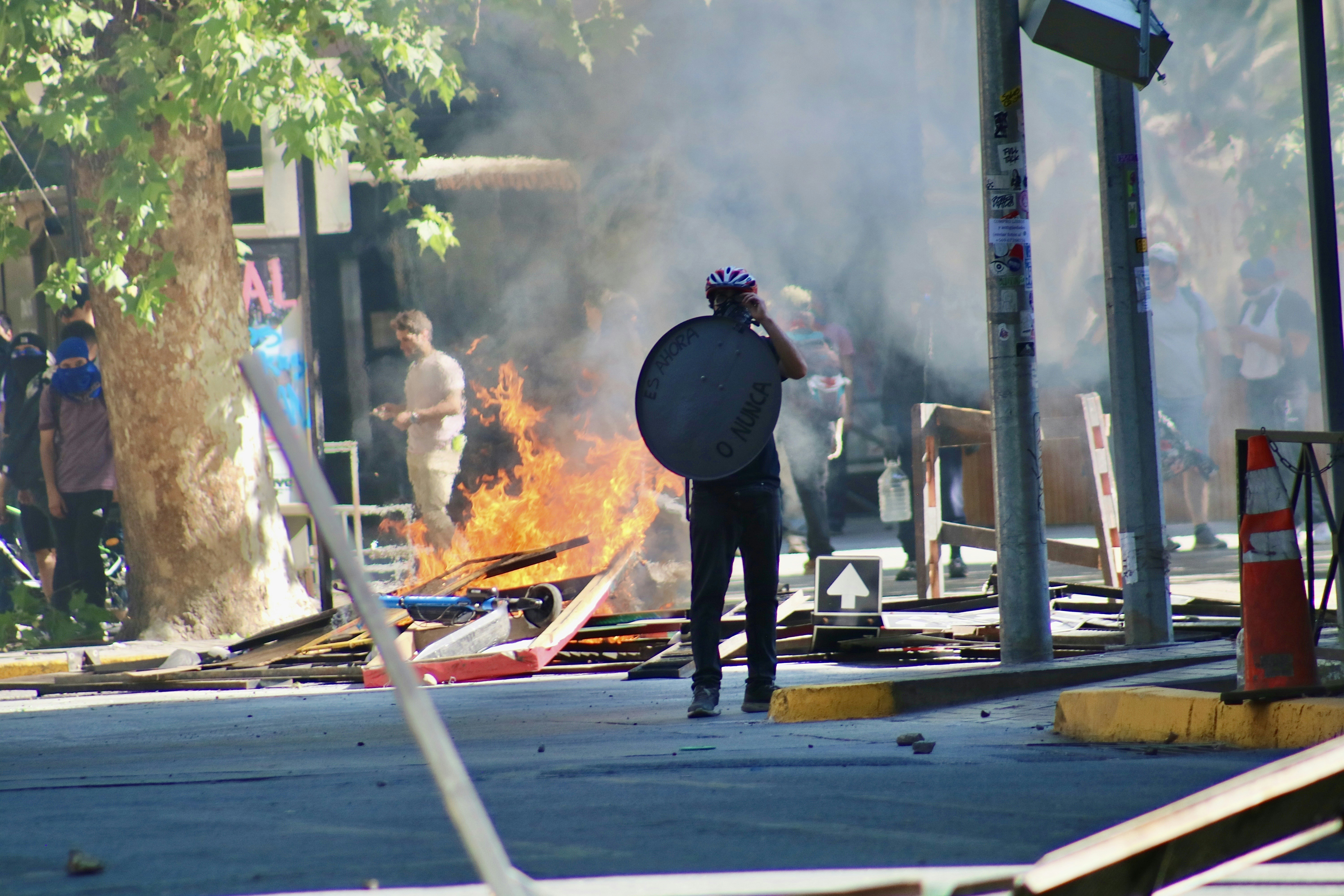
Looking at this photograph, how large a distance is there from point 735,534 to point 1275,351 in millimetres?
12387

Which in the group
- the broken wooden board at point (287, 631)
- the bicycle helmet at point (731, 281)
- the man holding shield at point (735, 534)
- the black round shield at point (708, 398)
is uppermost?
the bicycle helmet at point (731, 281)

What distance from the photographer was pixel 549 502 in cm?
1333

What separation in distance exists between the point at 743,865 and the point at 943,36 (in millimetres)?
14853

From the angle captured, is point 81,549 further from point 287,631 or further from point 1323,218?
point 1323,218

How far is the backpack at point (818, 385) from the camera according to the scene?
44.7 feet

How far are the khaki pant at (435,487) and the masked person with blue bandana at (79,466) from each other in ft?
9.28

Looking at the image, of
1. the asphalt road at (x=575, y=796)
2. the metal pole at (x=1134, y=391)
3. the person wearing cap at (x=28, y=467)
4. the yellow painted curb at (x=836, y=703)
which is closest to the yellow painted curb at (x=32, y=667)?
the asphalt road at (x=575, y=796)

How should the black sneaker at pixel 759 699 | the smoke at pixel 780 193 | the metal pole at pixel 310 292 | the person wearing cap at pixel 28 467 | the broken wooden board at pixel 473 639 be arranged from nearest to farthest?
the black sneaker at pixel 759 699 → the broken wooden board at pixel 473 639 → the person wearing cap at pixel 28 467 → the metal pole at pixel 310 292 → the smoke at pixel 780 193

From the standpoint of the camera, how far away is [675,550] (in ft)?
42.8

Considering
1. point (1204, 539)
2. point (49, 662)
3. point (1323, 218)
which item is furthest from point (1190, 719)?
point (1204, 539)

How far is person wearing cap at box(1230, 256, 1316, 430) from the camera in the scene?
1585 cm

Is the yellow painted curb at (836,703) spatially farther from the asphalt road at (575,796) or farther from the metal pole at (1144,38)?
the metal pole at (1144,38)

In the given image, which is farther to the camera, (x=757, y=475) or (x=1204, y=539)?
(x=1204, y=539)

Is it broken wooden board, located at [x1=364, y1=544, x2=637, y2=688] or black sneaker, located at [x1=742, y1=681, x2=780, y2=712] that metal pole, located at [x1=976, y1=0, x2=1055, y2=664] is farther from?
broken wooden board, located at [x1=364, y1=544, x2=637, y2=688]
